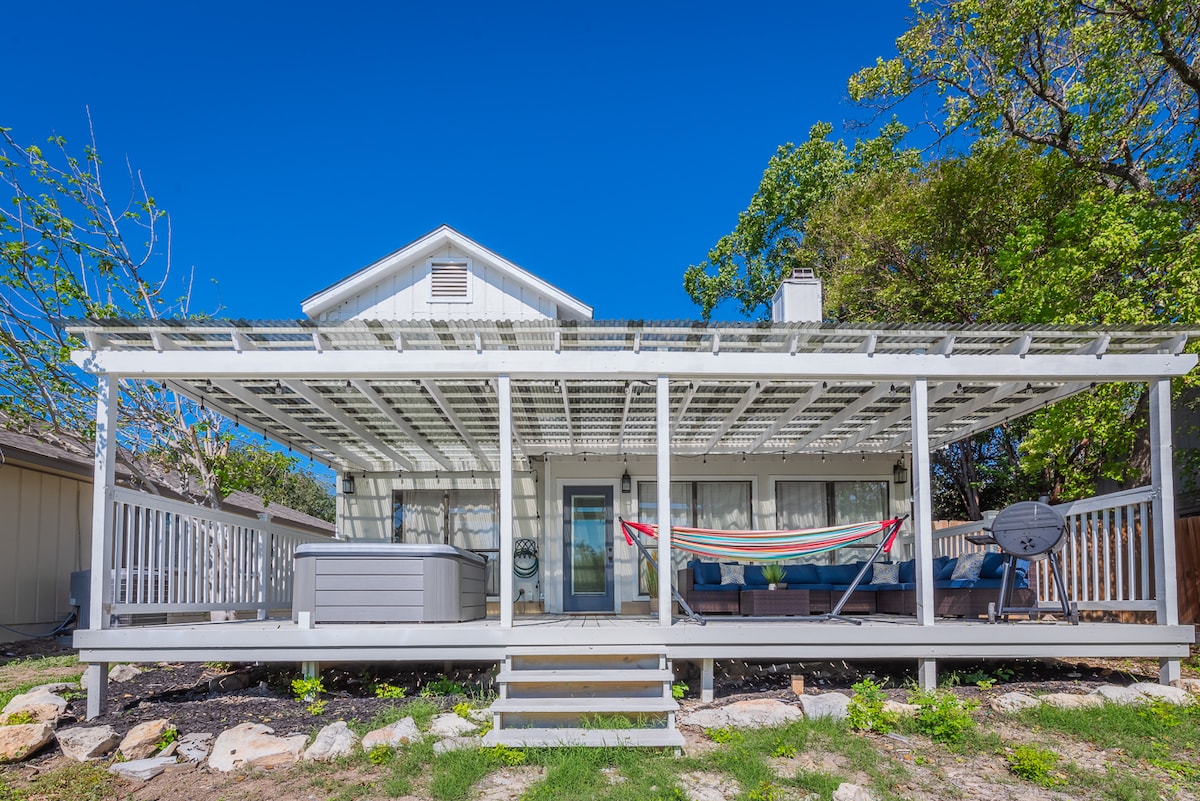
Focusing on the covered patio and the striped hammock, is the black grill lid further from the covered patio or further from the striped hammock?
the striped hammock

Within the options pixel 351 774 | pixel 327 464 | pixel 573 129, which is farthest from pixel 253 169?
pixel 351 774

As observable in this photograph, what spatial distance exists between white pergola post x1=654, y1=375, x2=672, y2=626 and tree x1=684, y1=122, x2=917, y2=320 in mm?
13768

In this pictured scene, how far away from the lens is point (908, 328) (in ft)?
20.9

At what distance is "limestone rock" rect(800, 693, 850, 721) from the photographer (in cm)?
587

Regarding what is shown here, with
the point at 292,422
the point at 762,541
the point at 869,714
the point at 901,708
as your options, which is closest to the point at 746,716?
the point at 869,714

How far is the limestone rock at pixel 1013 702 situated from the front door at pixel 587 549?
542 centimetres

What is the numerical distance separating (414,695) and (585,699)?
172 cm

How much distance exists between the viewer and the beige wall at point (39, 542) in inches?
435

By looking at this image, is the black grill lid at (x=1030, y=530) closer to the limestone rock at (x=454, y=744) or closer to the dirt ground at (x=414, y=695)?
the dirt ground at (x=414, y=695)

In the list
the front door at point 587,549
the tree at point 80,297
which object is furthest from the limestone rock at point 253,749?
the front door at point 587,549

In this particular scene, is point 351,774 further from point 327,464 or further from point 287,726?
point 327,464

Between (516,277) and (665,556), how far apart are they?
672 cm

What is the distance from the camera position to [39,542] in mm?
11672

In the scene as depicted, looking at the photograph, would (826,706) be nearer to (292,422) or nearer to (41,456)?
(292,422)
